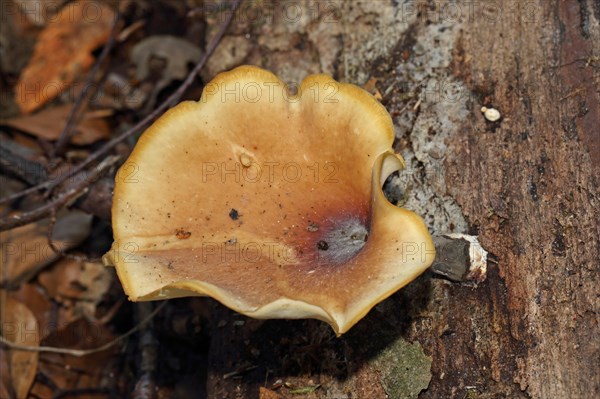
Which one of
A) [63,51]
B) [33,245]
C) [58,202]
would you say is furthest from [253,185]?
[63,51]

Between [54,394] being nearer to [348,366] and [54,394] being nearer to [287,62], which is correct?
[348,366]

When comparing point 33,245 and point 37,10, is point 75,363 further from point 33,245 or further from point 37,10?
point 37,10

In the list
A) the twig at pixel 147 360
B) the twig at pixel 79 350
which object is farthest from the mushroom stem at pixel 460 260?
the twig at pixel 147 360

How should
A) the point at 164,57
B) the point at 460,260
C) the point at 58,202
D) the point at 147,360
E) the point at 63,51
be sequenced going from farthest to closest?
the point at 63,51, the point at 164,57, the point at 147,360, the point at 58,202, the point at 460,260

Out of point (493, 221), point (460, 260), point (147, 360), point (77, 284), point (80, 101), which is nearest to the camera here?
point (460, 260)

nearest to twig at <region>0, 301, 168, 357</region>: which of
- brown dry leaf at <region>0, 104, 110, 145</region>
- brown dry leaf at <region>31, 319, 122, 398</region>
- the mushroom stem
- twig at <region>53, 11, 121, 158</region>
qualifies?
brown dry leaf at <region>31, 319, 122, 398</region>

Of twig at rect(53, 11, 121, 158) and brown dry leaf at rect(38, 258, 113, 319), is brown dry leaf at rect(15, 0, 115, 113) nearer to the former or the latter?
twig at rect(53, 11, 121, 158)

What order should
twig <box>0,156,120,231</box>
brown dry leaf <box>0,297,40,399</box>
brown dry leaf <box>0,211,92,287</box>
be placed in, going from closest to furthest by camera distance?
1. twig <box>0,156,120,231</box>
2. brown dry leaf <box>0,297,40,399</box>
3. brown dry leaf <box>0,211,92,287</box>
